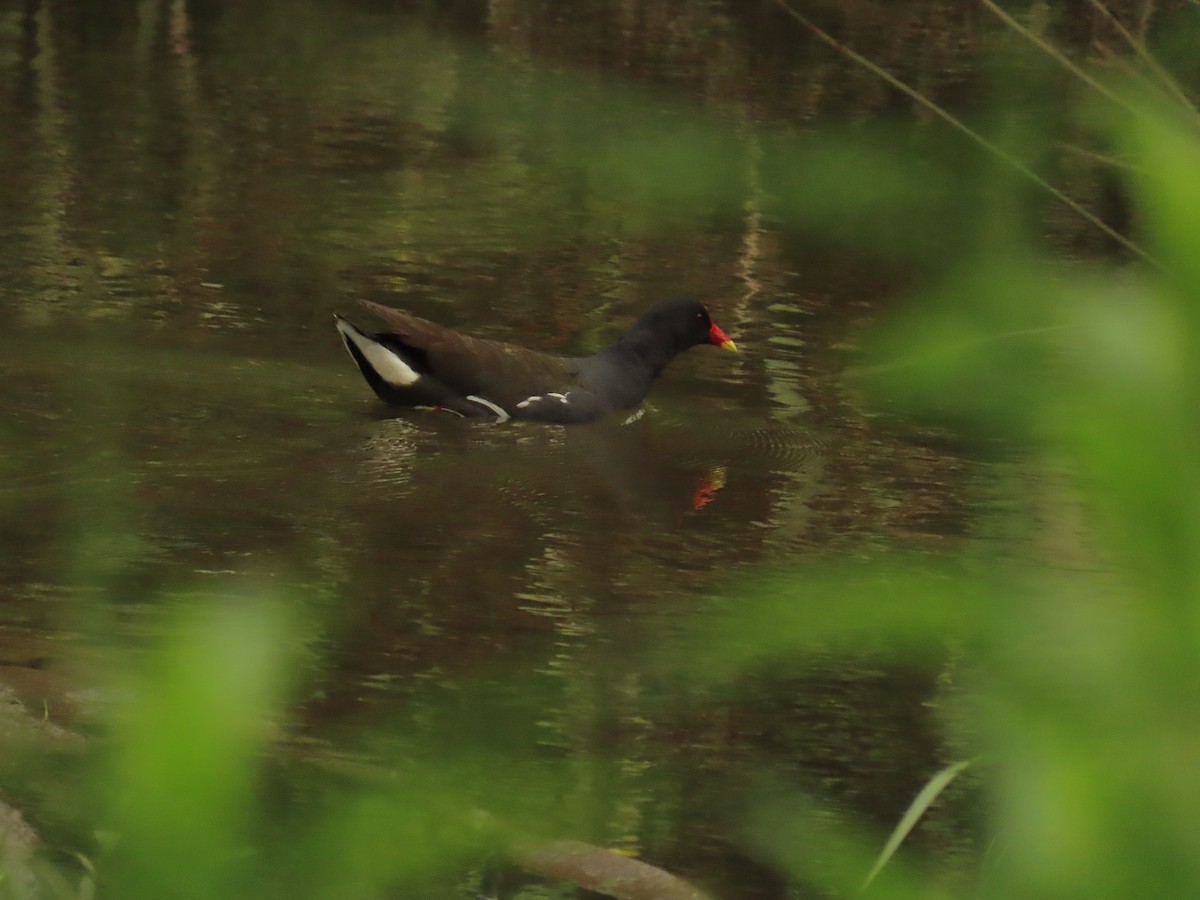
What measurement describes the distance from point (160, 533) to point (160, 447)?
1.01 metres

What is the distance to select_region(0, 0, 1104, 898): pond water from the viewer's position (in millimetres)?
1444

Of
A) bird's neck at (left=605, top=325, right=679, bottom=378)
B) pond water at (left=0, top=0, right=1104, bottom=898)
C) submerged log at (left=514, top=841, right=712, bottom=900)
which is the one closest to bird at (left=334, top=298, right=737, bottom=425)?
pond water at (left=0, top=0, right=1104, bottom=898)

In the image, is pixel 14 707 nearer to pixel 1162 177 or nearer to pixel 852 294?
pixel 1162 177

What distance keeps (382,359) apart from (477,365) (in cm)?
41

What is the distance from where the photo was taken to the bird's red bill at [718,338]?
9195 mm

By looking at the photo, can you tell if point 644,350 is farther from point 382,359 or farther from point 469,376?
point 382,359

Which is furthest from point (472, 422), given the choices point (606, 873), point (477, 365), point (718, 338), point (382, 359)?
point (606, 873)

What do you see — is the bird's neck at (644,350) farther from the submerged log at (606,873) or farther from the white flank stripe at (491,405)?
the submerged log at (606,873)

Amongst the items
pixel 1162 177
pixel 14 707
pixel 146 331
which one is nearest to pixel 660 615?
pixel 14 707

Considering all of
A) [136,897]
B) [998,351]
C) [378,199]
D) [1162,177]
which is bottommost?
[378,199]

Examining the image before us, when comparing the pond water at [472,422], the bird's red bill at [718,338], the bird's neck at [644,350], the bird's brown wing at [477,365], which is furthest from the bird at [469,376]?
the bird's red bill at [718,338]

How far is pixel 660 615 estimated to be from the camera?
608cm

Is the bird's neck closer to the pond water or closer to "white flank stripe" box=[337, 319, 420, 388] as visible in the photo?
the pond water

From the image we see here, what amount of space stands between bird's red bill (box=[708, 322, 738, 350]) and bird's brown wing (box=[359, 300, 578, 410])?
1.01 m
